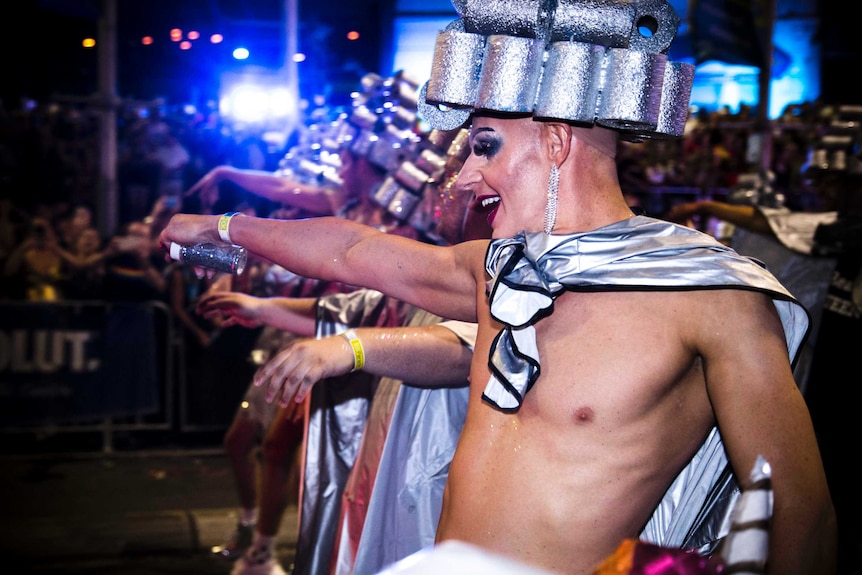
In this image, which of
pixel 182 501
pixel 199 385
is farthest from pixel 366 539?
pixel 199 385

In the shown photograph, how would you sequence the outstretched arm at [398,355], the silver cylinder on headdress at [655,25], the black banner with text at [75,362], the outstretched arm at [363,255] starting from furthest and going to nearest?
the black banner with text at [75,362] < the outstretched arm at [398,355] < the outstretched arm at [363,255] < the silver cylinder on headdress at [655,25]

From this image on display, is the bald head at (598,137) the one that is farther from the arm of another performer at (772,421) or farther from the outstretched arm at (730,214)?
the outstretched arm at (730,214)

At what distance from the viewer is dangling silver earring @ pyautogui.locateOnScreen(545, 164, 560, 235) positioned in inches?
87.1

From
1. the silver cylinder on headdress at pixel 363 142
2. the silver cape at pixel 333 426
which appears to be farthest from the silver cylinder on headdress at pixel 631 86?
the silver cylinder on headdress at pixel 363 142

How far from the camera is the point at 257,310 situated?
12.9 feet

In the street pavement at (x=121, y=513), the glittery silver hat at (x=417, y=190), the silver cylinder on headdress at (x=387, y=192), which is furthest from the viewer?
the street pavement at (x=121, y=513)

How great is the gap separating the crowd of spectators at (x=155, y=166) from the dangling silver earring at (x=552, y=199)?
22.6 ft

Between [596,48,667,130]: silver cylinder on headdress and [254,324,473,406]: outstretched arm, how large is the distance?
106cm

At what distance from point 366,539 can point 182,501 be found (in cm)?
395

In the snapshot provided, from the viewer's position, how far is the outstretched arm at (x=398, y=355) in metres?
2.63

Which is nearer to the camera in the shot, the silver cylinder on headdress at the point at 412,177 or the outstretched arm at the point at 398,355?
the outstretched arm at the point at 398,355

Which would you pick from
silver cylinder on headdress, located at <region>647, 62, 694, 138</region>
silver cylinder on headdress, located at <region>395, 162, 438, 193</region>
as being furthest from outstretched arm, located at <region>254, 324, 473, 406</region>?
silver cylinder on headdress, located at <region>395, 162, 438, 193</region>

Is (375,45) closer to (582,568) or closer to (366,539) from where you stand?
(366,539)

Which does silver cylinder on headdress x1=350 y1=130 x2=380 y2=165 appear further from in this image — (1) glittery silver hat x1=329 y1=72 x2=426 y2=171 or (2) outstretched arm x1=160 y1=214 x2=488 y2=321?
(2) outstretched arm x1=160 y1=214 x2=488 y2=321
